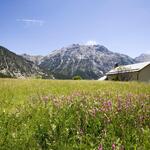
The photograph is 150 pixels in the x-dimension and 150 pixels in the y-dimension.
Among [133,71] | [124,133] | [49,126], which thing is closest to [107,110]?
[124,133]

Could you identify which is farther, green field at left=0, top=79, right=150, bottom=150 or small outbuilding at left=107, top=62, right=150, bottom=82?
small outbuilding at left=107, top=62, right=150, bottom=82

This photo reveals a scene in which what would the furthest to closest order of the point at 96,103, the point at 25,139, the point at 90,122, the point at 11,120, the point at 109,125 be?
the point at 96,103 → the point at 11,120 → the point at 90,122 → the point at 109,125 → the point at 25,139

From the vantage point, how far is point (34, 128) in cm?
633

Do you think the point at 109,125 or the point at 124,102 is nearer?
the point at 109,125

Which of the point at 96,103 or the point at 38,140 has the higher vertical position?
the point at 96,103

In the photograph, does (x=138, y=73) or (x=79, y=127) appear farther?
(x=138, y=73)

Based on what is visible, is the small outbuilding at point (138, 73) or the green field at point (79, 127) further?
the small outbuilding at point (138, 73)

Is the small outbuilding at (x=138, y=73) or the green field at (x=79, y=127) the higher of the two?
the small outbuilding at (x=138, y=73)

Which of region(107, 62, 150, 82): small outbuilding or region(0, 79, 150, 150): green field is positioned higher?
region(107, 62, 150, 82): small outbuilding

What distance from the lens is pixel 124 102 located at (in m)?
7.66

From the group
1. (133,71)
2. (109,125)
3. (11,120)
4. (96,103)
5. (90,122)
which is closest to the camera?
(109,125)

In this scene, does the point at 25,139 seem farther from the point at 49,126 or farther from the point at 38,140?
the point at 49,126

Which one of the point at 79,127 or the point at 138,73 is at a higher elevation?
the point at 138,73

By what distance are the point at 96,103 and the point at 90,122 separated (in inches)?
37.6
